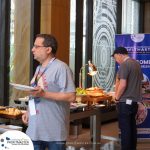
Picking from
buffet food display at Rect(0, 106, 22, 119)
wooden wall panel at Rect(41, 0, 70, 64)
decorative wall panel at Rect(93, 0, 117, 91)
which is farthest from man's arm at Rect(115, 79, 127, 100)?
decorative wall panel at Rect(93, 0, 117, 91)

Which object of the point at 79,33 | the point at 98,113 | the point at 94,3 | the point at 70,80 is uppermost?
the point at 94,3

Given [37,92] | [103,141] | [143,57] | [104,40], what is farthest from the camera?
[104,40]

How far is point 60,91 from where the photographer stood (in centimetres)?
296

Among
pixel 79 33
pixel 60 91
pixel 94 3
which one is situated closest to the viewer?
pixel 60 91

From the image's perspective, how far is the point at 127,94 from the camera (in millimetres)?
5148

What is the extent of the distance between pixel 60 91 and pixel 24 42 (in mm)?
3487

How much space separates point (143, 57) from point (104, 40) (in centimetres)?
247

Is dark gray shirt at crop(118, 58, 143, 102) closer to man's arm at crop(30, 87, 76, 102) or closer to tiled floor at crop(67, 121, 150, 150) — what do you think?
tiled floor at crop(67, 121, 150, 150)

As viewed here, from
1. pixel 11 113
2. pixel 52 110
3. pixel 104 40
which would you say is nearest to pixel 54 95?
pixel 52 110

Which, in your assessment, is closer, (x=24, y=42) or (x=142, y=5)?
(x=24, y=42)

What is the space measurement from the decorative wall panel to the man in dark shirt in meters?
3.21

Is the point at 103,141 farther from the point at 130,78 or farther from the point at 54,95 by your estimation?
the point at 54,95

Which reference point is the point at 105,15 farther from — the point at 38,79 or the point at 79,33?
the point at 38,79

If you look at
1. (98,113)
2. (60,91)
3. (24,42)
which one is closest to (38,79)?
(60,91)
